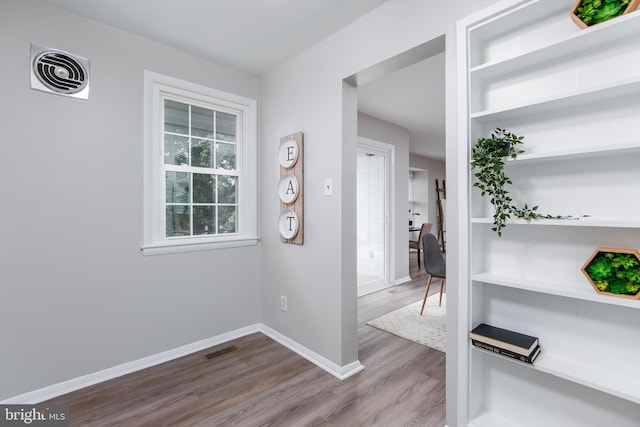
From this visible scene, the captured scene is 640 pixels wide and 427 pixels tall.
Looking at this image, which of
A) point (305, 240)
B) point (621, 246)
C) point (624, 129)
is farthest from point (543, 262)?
point (305, 240)

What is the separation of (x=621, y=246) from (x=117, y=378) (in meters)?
3.13

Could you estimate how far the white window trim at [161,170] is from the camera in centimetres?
240

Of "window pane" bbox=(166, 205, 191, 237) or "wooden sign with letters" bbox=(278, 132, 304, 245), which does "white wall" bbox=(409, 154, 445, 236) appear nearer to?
"wooden sign with letters" bbox=(278, 132, 304, 245)

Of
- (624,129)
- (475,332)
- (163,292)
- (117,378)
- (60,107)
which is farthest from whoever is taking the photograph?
(163,292)

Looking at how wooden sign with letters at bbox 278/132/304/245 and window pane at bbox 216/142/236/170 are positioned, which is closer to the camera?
wooden sign with letters at bbox 278/132/304/245

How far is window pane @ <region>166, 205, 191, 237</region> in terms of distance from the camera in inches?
102

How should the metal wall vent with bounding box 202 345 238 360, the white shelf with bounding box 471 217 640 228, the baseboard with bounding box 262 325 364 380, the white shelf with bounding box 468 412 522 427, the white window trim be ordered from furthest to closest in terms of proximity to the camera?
the metal wall vent with bounding box 202 345 238 360 → the white window trim → the baseboard with bounding box 262 325 364 380 → the white shelf with bounding box 468 412 522 427 → the white shelf with bounding box 471 217 640 228

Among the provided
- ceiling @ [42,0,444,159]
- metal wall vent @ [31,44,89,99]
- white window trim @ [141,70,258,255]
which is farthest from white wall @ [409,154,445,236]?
metal wall vent @ [31,44,89,99]

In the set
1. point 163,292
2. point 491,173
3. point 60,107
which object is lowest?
point 163,292

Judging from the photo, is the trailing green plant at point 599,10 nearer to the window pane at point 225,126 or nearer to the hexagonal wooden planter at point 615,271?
the hexagonal wooden planter at point 615,271

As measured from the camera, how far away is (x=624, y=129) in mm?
1205

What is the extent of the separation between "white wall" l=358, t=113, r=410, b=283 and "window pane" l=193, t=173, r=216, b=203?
282cm

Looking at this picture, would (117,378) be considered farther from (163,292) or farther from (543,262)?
(543,262)

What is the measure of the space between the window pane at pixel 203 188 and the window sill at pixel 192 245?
1.32 feet
